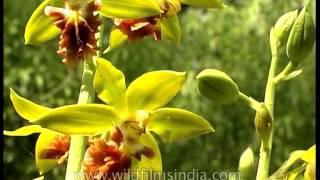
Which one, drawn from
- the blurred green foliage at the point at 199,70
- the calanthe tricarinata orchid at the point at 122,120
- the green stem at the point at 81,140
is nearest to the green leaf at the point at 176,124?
the calanthe tricarinata orchid at the point at 122,120

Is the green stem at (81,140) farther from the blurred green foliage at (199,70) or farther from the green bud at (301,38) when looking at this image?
the blurred green foliage at (199,70)

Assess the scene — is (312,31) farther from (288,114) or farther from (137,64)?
(288,114)

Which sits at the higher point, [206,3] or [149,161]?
[206,3]

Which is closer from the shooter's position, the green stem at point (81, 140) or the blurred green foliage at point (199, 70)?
the green stem at point (81, 140)

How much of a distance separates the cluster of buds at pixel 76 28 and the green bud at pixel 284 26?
10.3 inches

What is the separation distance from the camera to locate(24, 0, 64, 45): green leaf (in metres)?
1.13

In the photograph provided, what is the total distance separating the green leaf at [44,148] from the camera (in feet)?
3.76

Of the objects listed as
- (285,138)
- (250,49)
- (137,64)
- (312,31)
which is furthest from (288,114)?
(312,31)

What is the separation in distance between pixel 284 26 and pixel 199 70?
3246 millimetres

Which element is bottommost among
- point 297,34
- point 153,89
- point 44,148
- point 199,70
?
point 199,70

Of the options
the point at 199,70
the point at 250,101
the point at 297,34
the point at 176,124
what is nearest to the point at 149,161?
the point at 176,124

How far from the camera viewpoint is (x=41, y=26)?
3.72 feet

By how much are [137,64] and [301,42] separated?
3.00 m

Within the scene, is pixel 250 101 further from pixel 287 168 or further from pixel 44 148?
pixel 44 148
